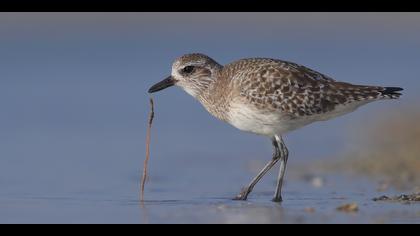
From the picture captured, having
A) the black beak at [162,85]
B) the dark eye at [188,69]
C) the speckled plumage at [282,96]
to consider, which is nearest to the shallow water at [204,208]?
the speckled plumage at [282,96]

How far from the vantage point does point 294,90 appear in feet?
37.0

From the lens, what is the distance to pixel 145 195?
11320 mm

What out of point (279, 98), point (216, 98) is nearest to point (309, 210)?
point (279, 98)

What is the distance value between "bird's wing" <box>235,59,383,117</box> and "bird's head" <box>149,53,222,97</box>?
0.73 meters

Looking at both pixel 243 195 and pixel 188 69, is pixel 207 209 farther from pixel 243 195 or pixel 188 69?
pixel 188 69

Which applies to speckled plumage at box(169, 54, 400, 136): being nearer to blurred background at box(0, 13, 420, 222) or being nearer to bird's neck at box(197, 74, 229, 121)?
bird's neck at box(197, 74, 229, 121)

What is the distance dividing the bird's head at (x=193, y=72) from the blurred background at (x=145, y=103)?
1235 mm

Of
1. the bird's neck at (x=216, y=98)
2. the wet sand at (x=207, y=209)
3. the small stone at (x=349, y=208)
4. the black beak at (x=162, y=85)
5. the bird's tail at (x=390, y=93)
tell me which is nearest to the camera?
the wet sand at (x=207, y=209)

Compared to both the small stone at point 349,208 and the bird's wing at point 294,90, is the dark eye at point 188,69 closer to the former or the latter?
the bird's wing at point 294,90

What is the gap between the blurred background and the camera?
1249 centimetres

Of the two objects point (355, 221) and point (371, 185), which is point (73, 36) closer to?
point (371, 185)

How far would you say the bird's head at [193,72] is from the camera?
12.1 metres
